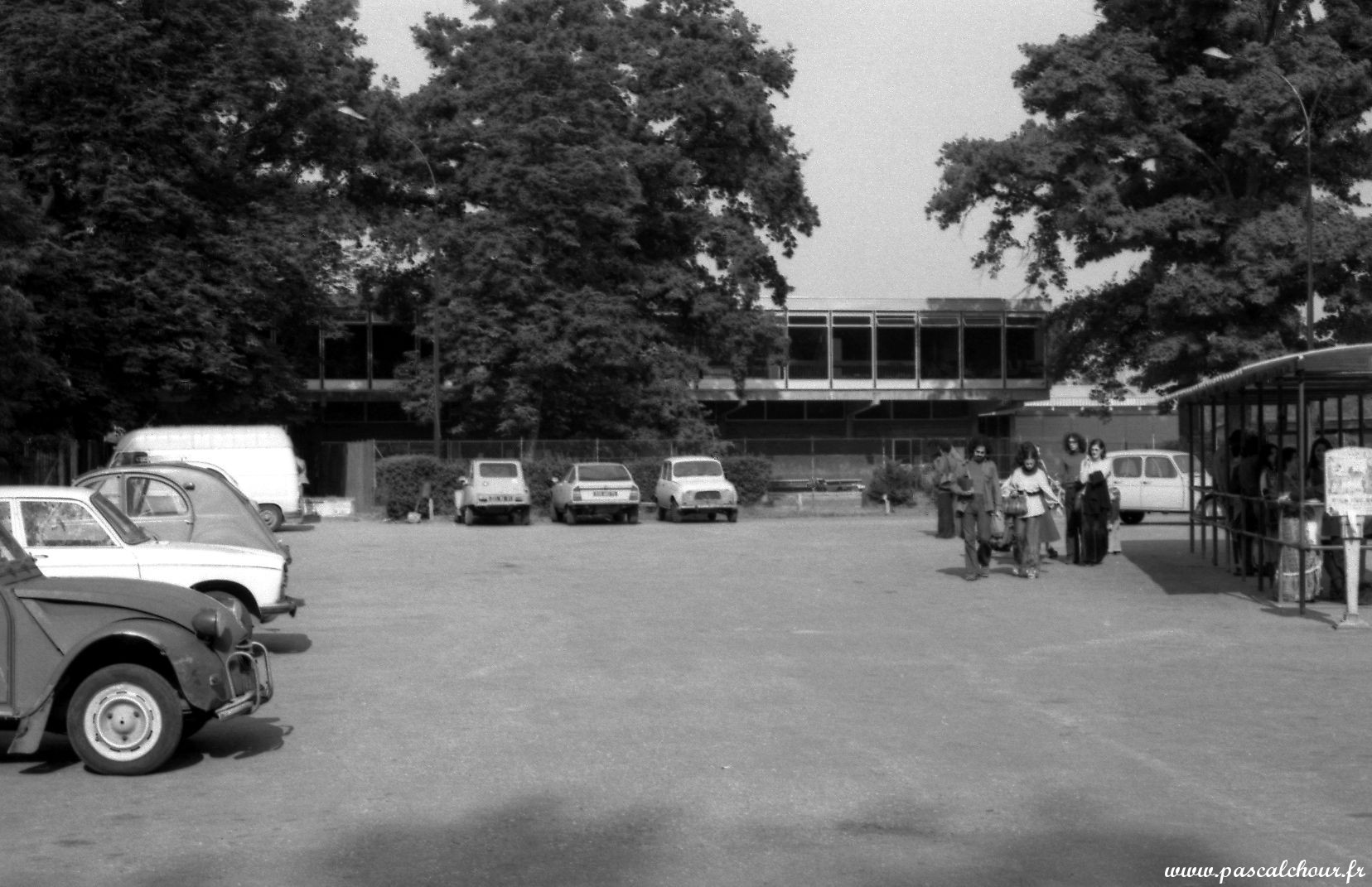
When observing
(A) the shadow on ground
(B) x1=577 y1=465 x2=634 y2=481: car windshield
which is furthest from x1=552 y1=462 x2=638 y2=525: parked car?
(A) the shadow on ground

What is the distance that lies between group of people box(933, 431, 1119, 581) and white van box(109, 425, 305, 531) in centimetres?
1791

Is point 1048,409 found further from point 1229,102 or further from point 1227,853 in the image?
point 1227,853

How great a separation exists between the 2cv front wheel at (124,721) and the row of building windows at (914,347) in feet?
187

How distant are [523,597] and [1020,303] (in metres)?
49.1

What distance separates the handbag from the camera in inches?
873

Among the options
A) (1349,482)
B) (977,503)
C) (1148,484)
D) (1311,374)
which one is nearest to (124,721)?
(1349,482)

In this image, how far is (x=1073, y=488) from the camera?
24.7m

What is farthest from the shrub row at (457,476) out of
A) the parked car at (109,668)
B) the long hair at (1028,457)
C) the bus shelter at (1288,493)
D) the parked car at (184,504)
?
the parked car at (109,668)

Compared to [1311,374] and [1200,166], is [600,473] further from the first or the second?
[1311,374]

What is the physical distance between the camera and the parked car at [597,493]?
42094 millimetres

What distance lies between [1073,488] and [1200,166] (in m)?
25.7

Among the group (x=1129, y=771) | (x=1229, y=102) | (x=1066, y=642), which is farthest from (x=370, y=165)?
(x=1129, y=771)
